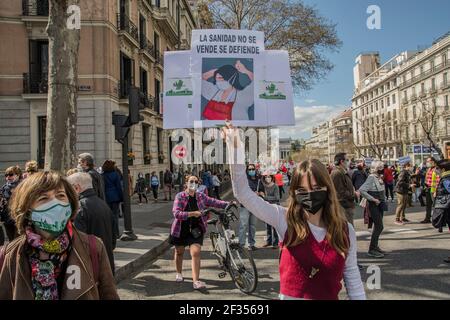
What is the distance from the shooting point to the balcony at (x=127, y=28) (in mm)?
20258

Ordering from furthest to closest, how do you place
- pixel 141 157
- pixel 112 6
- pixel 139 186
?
pixel 141 157
pixel 112 6
pixel 139 186

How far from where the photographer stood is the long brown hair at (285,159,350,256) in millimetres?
2172

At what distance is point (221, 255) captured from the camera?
5859mm

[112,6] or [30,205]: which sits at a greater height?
[112,6]

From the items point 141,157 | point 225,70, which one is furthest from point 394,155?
point 225,70

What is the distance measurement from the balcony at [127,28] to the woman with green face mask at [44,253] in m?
19.7

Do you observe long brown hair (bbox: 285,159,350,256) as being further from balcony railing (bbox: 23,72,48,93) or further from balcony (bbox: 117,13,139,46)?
balcony (bbox: 117,13,139,46)

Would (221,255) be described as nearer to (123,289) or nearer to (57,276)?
(123,289)

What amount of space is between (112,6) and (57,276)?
19.8 metres

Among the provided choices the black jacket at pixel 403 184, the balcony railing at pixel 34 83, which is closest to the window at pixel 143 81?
the balcony railing at pixel 34 83

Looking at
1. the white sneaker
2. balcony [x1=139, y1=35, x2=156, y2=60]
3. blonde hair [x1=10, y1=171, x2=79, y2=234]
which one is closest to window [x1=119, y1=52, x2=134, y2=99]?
balcony [x1=139, y1=35, x2=156, y2=60]

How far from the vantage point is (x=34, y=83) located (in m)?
18.6

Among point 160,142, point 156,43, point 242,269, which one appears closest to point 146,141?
point 160,142

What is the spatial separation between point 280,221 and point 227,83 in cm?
395
